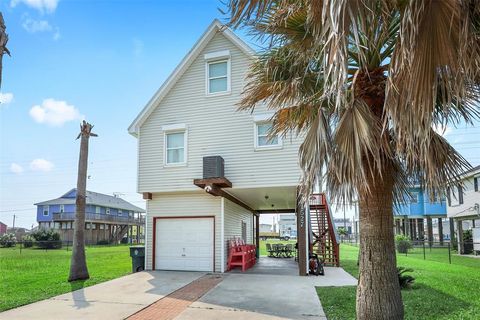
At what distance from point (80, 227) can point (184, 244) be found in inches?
155

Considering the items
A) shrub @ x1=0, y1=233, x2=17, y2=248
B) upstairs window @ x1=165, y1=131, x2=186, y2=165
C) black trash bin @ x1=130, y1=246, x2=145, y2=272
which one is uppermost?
upstairs window @ x1=165, y1=131, x2=186, y2=165

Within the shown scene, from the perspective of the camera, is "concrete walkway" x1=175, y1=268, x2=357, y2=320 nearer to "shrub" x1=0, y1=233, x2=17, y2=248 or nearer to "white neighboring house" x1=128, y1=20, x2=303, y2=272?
"white neighboring house" x1=128, y1=20, x2=303, y2=272

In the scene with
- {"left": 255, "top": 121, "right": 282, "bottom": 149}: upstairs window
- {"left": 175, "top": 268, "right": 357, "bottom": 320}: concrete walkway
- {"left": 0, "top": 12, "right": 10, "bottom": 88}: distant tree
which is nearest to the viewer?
{"left": 0, "top": 12, "right": 10, "bottom": 88}: distant tree

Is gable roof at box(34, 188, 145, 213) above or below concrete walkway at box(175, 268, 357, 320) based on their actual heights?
above

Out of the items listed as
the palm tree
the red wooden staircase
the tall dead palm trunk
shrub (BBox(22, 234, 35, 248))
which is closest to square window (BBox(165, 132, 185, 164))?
the tall dead palm trunk

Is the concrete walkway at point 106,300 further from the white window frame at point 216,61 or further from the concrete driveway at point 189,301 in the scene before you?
the white window frame at point 216,61

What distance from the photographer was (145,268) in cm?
1473

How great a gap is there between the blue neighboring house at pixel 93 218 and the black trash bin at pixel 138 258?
29081 mm

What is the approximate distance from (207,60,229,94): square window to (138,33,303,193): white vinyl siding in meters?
0.25

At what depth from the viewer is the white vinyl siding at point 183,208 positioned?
14164 mm

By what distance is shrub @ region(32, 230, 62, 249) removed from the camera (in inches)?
1276

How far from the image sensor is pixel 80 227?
41.6 ft

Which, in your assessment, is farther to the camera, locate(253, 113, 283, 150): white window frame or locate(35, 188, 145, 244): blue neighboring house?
locate(35, 188, 145, 244): blue neighboring house

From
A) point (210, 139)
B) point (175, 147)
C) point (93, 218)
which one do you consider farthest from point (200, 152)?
point (93, 218)
